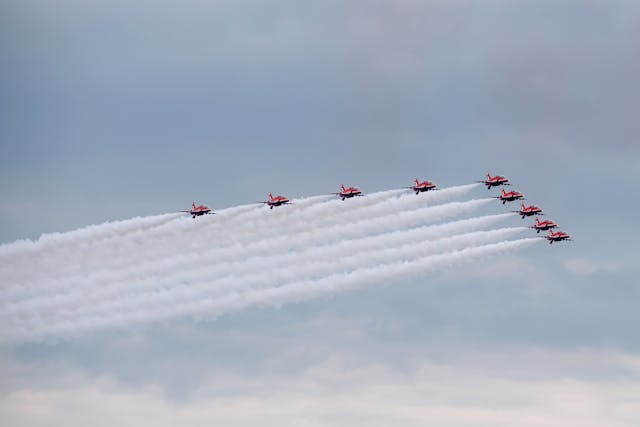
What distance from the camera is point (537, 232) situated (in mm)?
136375

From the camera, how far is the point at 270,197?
13625 centimetres

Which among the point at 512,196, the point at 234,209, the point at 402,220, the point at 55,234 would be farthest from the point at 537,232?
the point at 55,234

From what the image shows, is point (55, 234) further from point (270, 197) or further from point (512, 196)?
point (512, 196)

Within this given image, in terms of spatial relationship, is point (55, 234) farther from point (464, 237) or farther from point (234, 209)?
point (464, 237)

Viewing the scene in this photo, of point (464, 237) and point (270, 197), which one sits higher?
point (270, 197)

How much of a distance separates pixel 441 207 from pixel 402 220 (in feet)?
16.2

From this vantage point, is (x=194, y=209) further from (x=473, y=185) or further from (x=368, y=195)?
(x=473, y=185)

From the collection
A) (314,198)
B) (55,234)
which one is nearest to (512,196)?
(314,198)

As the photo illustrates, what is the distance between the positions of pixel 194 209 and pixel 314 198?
1471 centimetres

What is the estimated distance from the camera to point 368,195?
13688cm

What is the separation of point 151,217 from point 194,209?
550 cm

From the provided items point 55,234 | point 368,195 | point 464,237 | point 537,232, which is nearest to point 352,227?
point 368,195

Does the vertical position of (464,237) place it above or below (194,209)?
below

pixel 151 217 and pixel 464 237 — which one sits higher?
pixel 151 217
